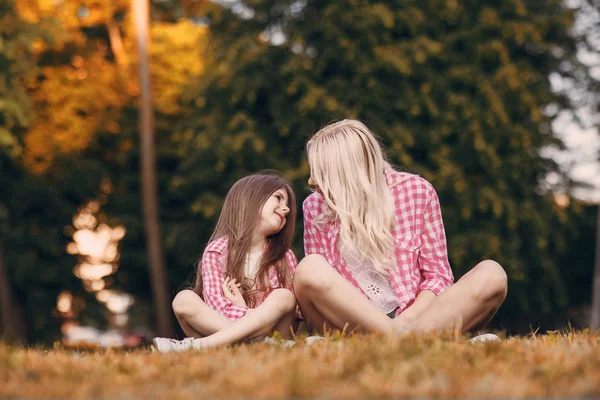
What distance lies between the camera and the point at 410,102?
15.5 m

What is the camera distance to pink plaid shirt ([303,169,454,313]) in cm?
472

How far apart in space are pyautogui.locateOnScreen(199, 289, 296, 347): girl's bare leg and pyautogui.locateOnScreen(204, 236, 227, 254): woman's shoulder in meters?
0.83

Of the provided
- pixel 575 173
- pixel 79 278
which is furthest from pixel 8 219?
pixel 575 173

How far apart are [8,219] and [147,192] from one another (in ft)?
12.9

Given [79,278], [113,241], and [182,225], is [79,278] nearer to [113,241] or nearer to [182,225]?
[113,241]

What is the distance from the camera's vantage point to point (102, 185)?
18.9m

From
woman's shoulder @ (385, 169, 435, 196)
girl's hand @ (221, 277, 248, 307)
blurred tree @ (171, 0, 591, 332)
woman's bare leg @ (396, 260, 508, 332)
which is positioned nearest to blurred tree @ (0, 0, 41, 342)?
blurred tree @ (171, 0, 591, 332)

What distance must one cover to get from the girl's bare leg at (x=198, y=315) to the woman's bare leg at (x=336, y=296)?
499 millimetres

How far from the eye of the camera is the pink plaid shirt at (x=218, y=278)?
474 cm

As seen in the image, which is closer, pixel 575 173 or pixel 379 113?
pixel 379 113

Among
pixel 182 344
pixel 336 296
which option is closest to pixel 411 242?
pixel 336 296

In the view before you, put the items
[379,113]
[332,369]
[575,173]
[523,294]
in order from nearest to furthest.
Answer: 1. [332,369]
2. [379,113]
3. [523,294]
4. [575,173]

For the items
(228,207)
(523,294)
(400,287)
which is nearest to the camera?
(400,287)

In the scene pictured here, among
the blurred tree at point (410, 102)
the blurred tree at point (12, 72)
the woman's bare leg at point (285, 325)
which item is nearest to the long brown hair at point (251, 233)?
the woman's bare leg at point (285, 325)
